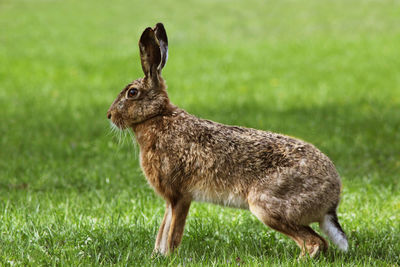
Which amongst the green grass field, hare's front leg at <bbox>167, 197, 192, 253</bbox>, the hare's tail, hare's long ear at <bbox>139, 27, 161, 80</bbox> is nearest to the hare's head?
hare's long ear at <bbox>139, 27, 161, 80</bbox>

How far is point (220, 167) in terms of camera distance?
479 centimetres

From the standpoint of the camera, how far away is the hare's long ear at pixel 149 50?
4840mm

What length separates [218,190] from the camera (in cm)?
478

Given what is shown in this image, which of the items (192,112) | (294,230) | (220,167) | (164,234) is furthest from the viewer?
(192,112)

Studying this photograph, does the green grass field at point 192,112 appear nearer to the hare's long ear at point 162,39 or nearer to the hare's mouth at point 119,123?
the hare's mouth at point 119,123

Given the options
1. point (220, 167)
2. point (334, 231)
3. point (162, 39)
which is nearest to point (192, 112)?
point (162, 39)

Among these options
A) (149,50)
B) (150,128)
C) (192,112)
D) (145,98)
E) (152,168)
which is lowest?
(192,112)

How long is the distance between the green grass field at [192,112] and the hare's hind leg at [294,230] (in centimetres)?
13

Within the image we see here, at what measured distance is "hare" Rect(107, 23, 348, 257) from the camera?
14.9 ft

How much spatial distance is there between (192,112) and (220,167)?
6.73 metres

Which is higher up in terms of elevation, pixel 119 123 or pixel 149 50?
pixel 149 50

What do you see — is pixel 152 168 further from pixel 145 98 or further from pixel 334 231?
pixel 334 231

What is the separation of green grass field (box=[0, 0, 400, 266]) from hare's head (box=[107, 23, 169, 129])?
3.47ft

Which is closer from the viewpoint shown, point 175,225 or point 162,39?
point 175,225
